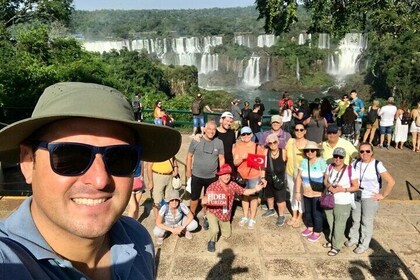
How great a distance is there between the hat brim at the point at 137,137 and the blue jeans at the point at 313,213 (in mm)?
3651

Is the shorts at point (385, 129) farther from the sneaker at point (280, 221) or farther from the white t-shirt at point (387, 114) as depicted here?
the sneaker at point (280, 221)

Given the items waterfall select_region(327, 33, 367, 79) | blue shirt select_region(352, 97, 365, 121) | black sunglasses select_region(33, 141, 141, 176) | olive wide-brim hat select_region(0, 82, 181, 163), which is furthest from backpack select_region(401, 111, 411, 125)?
waterfall select_region(327, 33, 367, 79)

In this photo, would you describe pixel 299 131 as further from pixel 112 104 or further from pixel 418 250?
pixel 112 104

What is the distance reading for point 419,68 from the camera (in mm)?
28188

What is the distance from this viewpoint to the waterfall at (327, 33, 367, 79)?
64.9 metres

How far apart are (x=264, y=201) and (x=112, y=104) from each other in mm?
5265

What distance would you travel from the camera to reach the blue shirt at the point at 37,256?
98 cm

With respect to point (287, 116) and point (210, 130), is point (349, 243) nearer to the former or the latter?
point (210, 130)

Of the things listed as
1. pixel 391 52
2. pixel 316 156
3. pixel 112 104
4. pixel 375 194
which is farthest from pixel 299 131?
pixel 391 52

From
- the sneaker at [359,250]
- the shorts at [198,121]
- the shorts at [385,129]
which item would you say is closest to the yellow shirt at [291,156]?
the sneaker at [359,250]

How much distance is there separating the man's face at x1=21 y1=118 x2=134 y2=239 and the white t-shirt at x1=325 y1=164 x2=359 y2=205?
3655 mm

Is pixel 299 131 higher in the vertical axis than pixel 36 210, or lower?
lower

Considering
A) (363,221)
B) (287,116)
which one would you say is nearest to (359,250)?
(363,221)

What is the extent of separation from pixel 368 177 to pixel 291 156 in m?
1.10
